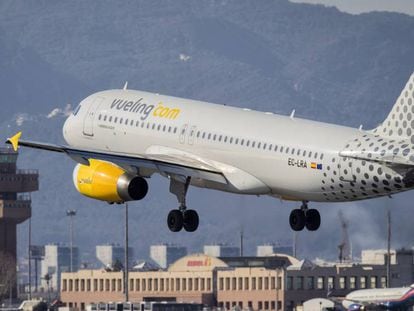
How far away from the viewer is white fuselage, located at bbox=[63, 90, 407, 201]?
98312 mm

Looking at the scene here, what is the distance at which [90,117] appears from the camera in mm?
114375

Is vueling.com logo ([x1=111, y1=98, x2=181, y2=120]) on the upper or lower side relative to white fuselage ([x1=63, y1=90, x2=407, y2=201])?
upper

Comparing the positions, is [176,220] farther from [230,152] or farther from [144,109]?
[144,109]

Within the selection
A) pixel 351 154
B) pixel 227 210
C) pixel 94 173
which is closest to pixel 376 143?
pixel 351 154

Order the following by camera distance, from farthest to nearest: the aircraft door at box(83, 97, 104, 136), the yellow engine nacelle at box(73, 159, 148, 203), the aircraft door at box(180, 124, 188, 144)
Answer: the aircraft door at box(83, 97, 104, 136) < the aircraft door at box(180, 124, 188, 144) < the yellow engine nacelle at box(73, 159, 148, 203)

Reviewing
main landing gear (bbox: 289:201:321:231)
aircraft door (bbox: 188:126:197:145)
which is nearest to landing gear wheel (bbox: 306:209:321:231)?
main landing gear (bbox: 289:201:321:231)

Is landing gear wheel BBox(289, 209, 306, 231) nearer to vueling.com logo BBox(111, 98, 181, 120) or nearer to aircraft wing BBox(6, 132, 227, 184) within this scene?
aircraft wing BBox(6, 132, 227, 184)

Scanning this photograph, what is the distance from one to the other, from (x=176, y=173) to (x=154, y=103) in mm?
7387

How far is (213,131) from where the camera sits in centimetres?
10531

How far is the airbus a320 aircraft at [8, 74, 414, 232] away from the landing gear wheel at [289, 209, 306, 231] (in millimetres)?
55

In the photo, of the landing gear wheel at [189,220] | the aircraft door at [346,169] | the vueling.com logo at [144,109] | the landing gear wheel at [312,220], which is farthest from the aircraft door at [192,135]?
the aircraft door at [346,169]

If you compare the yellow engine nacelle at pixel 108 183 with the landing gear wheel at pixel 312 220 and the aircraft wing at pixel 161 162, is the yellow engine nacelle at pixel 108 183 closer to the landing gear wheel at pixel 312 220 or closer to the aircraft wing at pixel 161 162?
the aircraft wing at pixel 161 162

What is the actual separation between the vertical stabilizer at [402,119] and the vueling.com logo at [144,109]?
14.4 m

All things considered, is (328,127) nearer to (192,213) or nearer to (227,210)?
(192,213)
